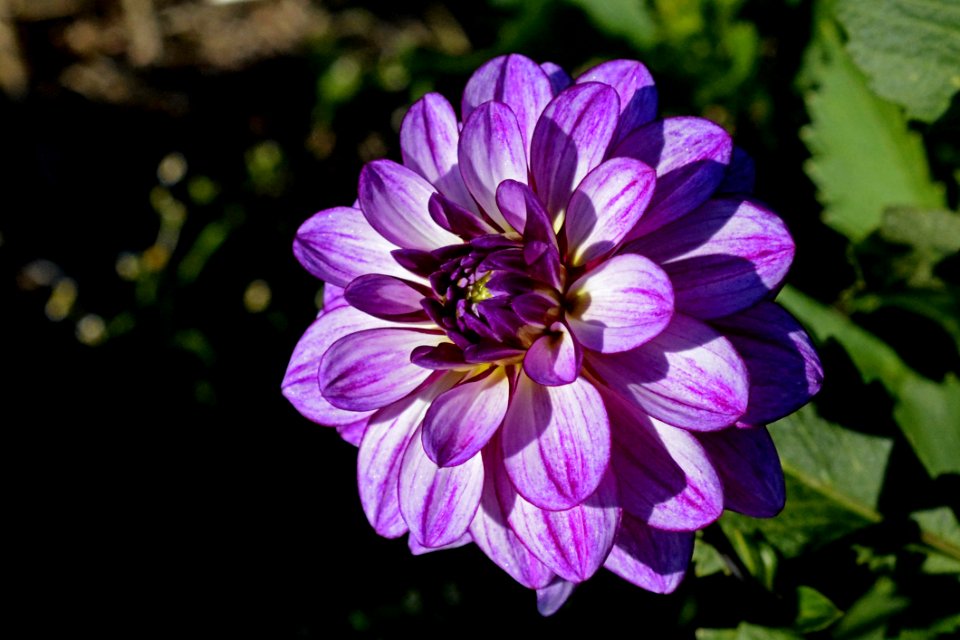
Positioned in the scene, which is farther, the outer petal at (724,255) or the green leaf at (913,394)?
the green leaf at (913,394)

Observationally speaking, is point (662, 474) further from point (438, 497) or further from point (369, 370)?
point (369, 370)

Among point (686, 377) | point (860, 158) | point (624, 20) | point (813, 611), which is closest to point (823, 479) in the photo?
point (813, 611)

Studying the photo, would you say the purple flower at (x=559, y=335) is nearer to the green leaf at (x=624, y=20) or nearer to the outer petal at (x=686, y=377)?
the outer petal at (x=686, y=377)

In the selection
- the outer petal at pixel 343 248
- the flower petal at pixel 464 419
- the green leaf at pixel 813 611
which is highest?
the outer petal at pixel 343 248

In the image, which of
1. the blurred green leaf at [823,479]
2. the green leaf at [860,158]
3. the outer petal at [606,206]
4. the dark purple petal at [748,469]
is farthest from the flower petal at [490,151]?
the green leaf at [860,158]

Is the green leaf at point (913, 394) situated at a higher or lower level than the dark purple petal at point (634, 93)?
lower

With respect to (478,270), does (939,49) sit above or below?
below

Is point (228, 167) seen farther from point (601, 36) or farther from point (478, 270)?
point (478, 270)

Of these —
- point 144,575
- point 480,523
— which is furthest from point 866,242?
point 144,575
